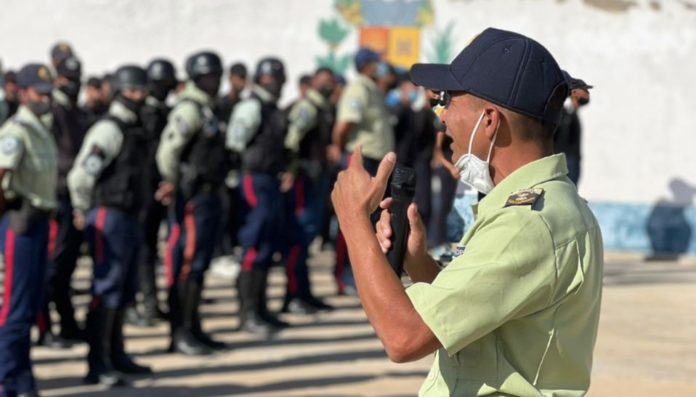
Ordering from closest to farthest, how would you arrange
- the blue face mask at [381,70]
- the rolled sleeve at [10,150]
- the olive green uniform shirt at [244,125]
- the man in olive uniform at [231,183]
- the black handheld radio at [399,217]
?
the black handheld radio at [399,217] < the rolled sleeve at [10,150] < the olive green uniform shirt at [244,125] < the man in olive uniform at [231,183] < the blue face mask at [381,70]

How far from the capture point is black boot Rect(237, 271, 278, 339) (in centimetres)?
860

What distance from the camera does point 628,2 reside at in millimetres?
14148

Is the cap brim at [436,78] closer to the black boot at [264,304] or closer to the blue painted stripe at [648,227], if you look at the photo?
the black boot at [264,304]

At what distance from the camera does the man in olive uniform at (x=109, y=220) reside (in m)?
6.76

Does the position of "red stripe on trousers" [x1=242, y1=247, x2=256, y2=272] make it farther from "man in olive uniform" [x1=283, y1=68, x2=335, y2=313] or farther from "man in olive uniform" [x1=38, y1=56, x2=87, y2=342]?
"man in olive uniform" [x1=38, y1=56, x2=87, y2=342]

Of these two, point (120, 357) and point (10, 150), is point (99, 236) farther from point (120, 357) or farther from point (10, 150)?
point (10, 150)

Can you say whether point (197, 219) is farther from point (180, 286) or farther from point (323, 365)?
point (323, 365)

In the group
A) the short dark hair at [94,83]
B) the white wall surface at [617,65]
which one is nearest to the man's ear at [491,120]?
the short dark hair at [94,83]

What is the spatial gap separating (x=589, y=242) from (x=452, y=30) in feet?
41.2

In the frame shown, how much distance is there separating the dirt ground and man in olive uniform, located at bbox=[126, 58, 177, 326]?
0.20 metres

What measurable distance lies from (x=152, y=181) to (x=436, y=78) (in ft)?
18.7

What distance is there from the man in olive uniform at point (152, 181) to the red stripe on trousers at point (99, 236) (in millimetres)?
473

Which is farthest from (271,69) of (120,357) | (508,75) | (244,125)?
(508,75)

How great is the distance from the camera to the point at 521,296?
2246mm
